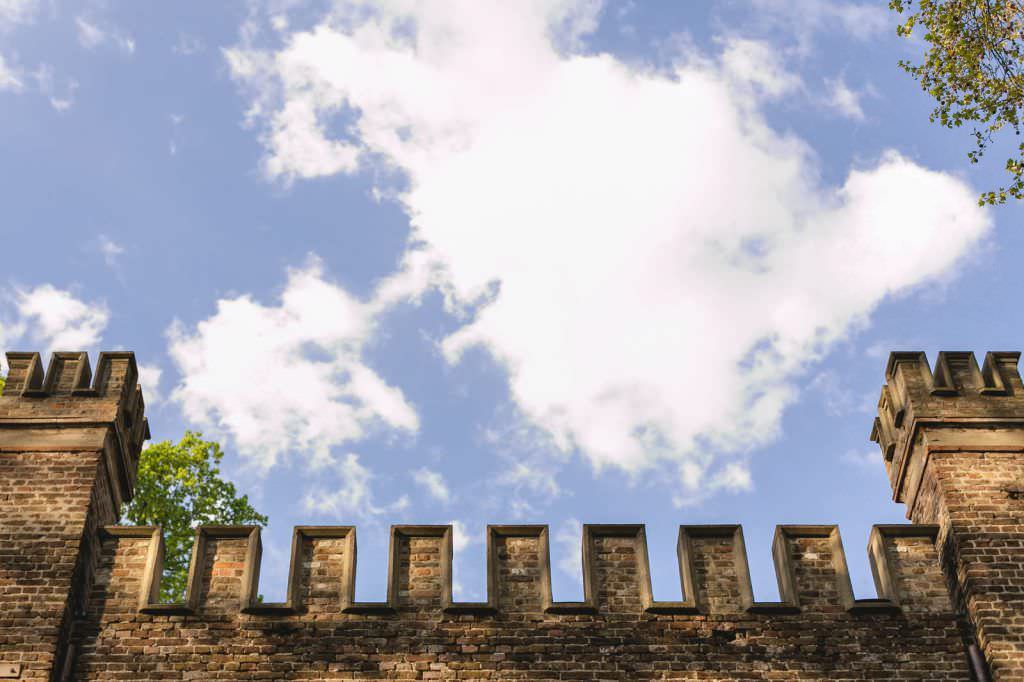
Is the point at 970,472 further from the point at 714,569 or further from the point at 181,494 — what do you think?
the point at 181,494

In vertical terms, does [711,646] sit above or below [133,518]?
below

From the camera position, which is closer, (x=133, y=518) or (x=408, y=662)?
(x=408, y=662)

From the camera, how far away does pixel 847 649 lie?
10750 mm

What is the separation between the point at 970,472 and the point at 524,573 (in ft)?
16.9

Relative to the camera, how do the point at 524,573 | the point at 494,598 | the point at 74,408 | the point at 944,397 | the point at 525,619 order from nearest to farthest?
the point at 525,619 → the point at 494,598 → the point at 524,573 → the point at 74,408 → the point at 944,397

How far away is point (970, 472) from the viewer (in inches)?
465

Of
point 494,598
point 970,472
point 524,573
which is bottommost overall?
point 494,598

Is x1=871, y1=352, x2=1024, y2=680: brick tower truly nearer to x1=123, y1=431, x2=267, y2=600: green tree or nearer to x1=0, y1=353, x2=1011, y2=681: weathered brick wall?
x1=0, y1=353, x2=1011, y2=681: weathered brick wall

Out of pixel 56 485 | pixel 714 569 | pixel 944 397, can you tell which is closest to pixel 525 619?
pixel 714 569

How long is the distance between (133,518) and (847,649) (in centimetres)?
1245

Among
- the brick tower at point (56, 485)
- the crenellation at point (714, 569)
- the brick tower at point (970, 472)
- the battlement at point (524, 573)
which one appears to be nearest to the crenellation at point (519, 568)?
the battlement at point (524, 573)

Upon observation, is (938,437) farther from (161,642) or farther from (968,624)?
(161,642)

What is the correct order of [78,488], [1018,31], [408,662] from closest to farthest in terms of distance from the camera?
1. [408,662]
2. [78,488]
3. [1018,31]

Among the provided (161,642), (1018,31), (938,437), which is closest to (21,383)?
(161,642)
